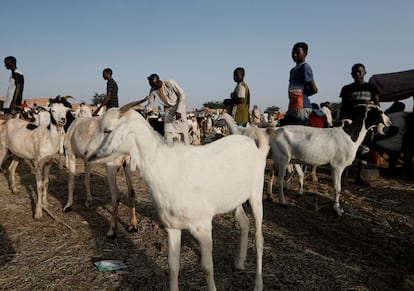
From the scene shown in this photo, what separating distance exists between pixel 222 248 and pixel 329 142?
334cm

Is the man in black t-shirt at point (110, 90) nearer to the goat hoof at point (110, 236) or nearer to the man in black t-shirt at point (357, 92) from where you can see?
the goat hoof at point (110, 236)

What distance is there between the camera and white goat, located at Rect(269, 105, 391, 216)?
19.3 feet

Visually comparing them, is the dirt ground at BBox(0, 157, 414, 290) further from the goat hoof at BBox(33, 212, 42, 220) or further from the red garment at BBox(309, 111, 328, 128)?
the red garment at BBox(309, 111, 328, 128)

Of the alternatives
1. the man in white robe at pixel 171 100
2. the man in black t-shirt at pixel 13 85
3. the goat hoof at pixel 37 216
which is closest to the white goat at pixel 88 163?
the goat hoof at pixel 37 216

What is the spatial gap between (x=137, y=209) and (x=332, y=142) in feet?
13.4

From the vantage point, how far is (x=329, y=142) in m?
5.98

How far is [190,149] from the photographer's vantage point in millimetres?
2695

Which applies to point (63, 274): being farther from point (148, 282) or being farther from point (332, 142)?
point (332, 142)

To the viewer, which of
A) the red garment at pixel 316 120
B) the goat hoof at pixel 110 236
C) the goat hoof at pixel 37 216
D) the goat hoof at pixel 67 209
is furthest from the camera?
the red garment at pixel 316 120

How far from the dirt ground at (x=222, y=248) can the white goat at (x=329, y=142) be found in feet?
2.88

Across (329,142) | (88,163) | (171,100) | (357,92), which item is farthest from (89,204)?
(357,92)

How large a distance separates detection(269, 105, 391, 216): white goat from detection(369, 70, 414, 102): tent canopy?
747 centimetres

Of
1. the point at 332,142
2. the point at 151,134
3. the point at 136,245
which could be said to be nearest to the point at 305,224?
the point at 332,142

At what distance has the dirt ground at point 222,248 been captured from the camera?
322 centimetres
